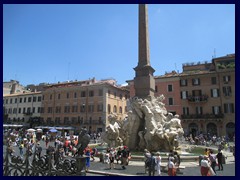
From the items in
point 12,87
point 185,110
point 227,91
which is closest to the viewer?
point 227,91

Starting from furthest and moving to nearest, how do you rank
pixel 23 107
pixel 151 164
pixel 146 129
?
1. pixel 23 107
2. pixel 146 129
3. pixel 151 164

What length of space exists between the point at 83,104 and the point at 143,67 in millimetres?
24017

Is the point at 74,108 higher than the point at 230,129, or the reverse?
the point at 74,108

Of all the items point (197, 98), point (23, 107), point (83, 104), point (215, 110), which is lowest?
point (215, 110)

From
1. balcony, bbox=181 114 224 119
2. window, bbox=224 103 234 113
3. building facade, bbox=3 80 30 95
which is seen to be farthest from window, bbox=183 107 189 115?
building facade, bbox=3 80 30 95

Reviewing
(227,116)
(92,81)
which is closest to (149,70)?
(227,116)

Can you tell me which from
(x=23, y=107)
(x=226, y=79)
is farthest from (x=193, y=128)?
(x=23, y=107)

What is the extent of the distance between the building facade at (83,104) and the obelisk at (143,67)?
22563 millimetres

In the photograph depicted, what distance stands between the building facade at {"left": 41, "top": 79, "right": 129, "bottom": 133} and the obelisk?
888 inches

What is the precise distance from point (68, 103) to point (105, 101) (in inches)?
314

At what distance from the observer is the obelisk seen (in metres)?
15.2

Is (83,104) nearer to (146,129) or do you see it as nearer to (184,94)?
(184,94)

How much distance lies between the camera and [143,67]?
15633 mm
